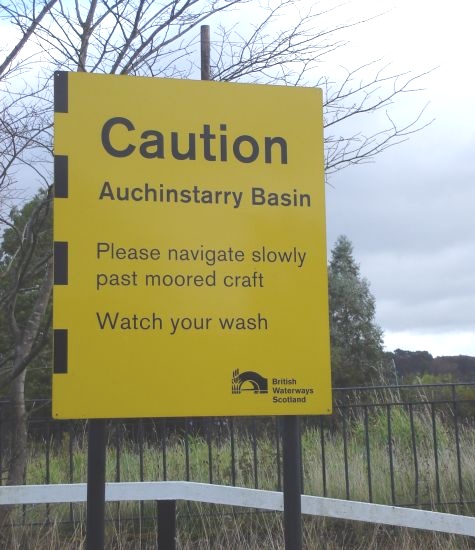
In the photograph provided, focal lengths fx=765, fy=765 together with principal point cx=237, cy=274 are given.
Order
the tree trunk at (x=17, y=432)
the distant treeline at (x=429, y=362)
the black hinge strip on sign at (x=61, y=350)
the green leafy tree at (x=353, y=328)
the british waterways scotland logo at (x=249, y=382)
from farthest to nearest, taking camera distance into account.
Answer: the distant treeline at (x=429, y=362) < the green leafy tree at (x=353, y=328) < the tree trunk at (x=17, y=432) < the british waterways scotland logo at (x=249, y=382) < the black hinge strip on sign at (x=61, y=350)

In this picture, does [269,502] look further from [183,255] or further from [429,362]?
[429,362]

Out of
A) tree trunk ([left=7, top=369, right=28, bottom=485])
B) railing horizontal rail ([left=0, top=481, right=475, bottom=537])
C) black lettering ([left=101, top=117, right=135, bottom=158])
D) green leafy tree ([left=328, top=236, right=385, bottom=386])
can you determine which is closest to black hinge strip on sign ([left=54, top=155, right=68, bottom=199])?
black lettering ([left=101, top=117, right=135, bottom=158])

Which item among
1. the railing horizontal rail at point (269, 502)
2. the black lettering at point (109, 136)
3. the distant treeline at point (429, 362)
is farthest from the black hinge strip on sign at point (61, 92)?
the distant treeline at point (429, 362)

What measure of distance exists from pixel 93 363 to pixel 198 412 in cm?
46

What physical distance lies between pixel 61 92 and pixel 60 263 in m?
0.71

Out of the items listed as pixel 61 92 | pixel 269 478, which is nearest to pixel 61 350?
pixel 61 92

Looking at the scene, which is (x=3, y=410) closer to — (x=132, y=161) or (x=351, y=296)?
(x=132, y=161)

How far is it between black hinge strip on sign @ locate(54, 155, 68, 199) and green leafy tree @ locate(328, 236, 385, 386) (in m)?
26.8

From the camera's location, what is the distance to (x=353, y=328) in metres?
31.9

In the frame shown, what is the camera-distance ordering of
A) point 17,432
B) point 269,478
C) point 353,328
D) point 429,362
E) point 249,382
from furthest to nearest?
point 429,362 < point 353,328 < point 269,478 < point 17,432 < point 249,382

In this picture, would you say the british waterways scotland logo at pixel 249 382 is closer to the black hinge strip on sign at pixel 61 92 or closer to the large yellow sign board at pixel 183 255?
the large yellow sign board at pixel 183 255

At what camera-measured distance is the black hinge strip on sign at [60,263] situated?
9.88 ft

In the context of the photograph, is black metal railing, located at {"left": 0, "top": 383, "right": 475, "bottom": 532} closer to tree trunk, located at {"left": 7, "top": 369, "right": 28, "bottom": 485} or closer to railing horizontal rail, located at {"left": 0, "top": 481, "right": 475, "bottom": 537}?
tree trunk, located at {"left": 7, "top": 369, "right": 28, "bottom": 485}

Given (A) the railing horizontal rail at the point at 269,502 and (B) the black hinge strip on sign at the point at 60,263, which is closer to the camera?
(B) the black hinge strip on sign at the point at 60,263
